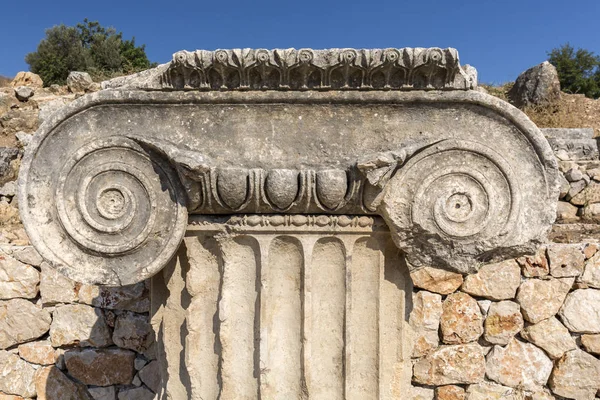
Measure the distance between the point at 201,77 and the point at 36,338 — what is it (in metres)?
3.04

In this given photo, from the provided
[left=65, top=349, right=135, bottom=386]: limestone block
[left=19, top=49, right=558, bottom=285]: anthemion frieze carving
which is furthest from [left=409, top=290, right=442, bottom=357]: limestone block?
[left=65, top=349, right=135, bottom=386]: limestone block

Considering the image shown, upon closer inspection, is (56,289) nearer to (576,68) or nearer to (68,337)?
(68,337)

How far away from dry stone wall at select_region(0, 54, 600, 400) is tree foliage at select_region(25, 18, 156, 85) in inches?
501

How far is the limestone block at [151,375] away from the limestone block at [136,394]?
6 centimetres

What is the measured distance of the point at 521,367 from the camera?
3521mm

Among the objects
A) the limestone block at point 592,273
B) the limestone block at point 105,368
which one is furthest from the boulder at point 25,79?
the limestone block at point 592,273

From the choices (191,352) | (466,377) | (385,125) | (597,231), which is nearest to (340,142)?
(385,125)

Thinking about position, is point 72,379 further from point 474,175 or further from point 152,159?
point 474,175

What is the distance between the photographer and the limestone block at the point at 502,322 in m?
3.53

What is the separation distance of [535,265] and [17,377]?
4.15m

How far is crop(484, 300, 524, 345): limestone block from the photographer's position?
3525mm

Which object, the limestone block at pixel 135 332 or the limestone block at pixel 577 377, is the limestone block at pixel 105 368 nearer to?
the limestone block at pixel 135 332

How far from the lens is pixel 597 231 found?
452cm

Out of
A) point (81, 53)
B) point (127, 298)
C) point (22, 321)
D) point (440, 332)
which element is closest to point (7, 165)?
point (22, 321)
